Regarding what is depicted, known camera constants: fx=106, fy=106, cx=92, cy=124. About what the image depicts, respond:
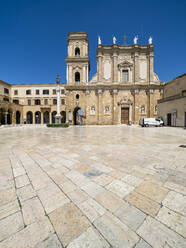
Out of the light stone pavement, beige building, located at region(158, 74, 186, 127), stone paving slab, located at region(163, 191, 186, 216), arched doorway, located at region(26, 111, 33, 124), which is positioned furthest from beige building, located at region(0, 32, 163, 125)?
stone paving slab, located at region(163, 191, 186, 216)

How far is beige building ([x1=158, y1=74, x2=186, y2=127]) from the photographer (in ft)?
55.8

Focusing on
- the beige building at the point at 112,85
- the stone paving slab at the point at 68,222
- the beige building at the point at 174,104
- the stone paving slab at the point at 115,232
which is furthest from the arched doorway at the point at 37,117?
the stone paving slab at the point at 115,232

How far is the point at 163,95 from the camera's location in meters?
23.1

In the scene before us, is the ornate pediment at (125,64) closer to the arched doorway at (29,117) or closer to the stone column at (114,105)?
the stone column at (114,105)

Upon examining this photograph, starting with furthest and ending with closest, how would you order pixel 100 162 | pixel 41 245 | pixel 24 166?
pixel 100 162, pixel 24 166, pixel 41 245

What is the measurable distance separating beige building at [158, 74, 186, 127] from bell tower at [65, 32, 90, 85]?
17.0 metres

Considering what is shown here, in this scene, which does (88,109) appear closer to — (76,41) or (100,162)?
(76,41)

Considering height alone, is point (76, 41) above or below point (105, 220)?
above

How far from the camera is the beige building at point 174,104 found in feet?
55.8

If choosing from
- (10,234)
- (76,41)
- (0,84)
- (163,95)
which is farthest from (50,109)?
(10,234)

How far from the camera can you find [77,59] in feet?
78.4

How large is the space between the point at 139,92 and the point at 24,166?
2478cm

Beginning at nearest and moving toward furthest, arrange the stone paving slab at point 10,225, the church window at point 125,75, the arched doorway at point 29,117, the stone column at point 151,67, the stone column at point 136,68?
1. the stone paving slab at point 10,225
2. the stone column at point 151,67
3. the stone column at point 136,68
4. the church window at point 125,75
5. the arched doorway at point 29,117

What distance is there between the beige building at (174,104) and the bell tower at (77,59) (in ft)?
55.6
